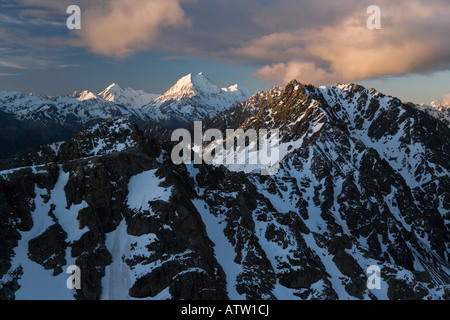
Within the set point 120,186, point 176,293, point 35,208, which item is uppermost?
point 120,186

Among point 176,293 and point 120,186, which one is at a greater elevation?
point 120,186
